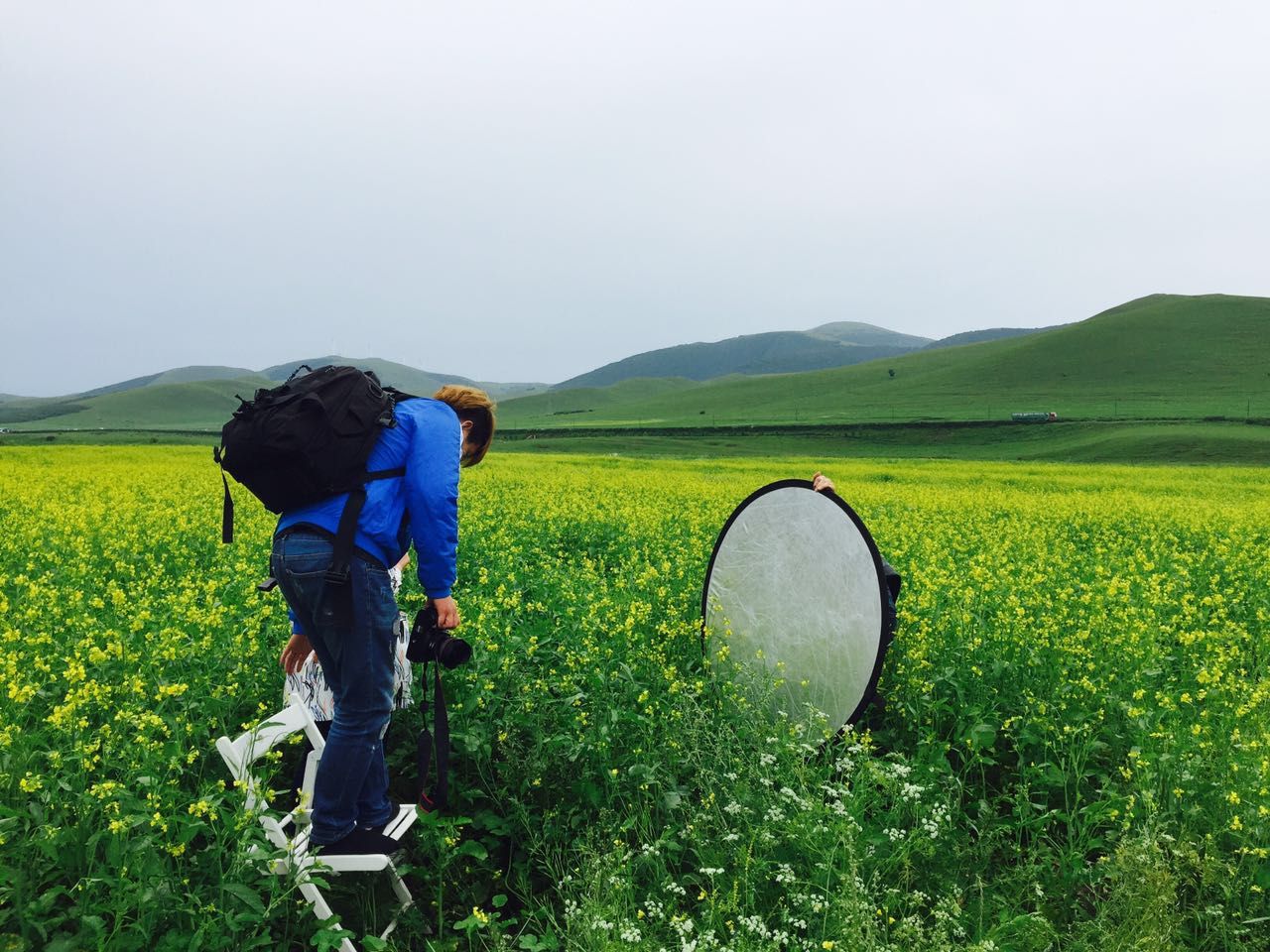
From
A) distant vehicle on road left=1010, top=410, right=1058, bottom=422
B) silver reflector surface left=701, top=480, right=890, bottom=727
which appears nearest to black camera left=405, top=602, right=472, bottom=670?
silver reflector surface left=701, top=480, right=890, bottom=727

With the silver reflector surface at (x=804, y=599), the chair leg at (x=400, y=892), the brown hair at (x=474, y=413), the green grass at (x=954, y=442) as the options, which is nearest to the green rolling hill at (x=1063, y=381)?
the green grass at (x=954, y=442)

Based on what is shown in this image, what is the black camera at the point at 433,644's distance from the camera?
3551 mm

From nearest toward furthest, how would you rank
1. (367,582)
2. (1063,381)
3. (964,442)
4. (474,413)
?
(367,582), (474,413), (964,442), (1063,381)

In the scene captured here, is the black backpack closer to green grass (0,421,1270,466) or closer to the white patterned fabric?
the white patterned fabric

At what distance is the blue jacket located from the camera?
11.1ft

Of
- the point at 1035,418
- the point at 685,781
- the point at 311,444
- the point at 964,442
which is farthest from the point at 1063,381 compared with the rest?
the point at 311,444

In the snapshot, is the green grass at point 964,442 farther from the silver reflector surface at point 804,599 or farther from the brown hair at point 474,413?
the brown hair at point 474,413

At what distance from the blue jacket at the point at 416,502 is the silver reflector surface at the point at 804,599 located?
101 inches

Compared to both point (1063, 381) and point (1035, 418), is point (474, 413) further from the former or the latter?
point (1063, 381)

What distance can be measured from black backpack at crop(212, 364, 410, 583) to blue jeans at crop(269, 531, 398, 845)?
153 mm

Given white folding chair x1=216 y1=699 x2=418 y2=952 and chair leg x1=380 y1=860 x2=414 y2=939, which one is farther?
chair leg x1=380 y1=860 x2=414 y2=939

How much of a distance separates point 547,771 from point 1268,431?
69273 mm

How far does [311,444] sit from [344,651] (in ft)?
3.29

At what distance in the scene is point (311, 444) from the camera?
3189mm
